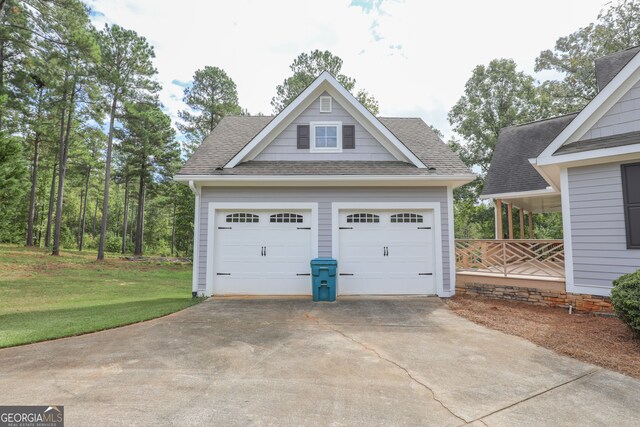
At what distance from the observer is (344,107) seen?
9023mm

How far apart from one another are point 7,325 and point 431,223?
958 centimetres

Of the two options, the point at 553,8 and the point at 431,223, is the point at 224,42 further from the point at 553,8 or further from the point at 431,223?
the point at 553,8

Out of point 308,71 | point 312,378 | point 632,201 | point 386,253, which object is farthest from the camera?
A: point 308,71

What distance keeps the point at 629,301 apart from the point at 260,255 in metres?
7.33

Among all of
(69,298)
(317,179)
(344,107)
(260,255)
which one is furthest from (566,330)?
(69,298)

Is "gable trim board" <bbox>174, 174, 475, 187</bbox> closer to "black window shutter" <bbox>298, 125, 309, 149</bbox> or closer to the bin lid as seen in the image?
"black window shutter" <bbox>298, 125, 309, 149</bbox>

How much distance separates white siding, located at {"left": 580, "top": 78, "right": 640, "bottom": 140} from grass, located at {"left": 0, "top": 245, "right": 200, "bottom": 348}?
10.3m

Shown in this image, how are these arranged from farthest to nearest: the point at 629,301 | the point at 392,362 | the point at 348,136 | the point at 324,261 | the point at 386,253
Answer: the point at 348,136, the point at 386,253, the point at 324,261, the point at 629,301, the point at 392,362

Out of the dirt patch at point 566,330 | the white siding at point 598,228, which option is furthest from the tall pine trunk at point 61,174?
the white siding at point 598,228

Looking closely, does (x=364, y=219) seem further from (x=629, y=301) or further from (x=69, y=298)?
(x=69, y=298)

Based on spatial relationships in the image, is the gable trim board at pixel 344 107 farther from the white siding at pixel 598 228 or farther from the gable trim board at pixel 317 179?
the white siding at pixel 598 228

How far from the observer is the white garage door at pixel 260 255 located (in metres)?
8.04

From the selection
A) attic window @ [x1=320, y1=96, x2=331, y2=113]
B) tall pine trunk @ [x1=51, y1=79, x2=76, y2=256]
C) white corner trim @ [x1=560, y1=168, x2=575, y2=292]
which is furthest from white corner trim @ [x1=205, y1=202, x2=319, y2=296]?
Result: tall pine trunk @ [x1=51, y1=79, x2=76, y2=256]

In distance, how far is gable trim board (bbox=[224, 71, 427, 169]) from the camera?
28.0 ft
